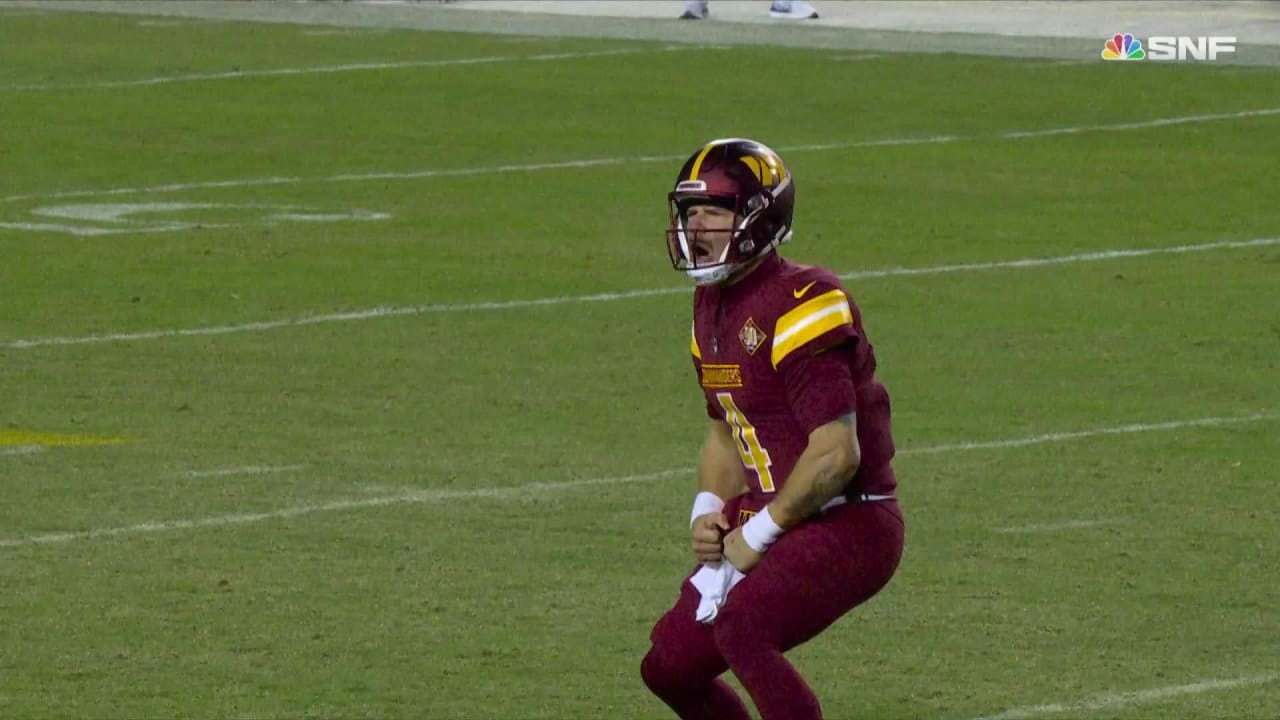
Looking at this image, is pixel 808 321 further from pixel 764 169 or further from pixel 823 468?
pixel 764 169

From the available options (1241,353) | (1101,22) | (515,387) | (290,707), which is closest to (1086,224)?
(1241,353)

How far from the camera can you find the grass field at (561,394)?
843cm

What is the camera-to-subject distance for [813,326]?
614cm

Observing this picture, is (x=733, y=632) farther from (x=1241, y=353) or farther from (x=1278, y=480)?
(x=1241, y=353)

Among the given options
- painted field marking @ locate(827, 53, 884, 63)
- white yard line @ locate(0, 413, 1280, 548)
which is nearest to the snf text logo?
painted field marking @ locate(827, 53, 884, 63)

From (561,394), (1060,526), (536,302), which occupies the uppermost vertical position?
(1060,526)

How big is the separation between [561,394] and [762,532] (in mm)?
6232

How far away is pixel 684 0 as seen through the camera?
34344mm

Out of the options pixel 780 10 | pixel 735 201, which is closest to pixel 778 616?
pixel 735 201

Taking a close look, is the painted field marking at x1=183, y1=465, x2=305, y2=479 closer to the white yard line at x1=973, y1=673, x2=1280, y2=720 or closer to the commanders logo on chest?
the white yard line at x1=973, y1=673, x2=1280, y2=720

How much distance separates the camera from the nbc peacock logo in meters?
27.1

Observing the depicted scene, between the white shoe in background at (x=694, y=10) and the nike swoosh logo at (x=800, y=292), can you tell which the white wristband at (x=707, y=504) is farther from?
the white shoe in background at (x=694, y=10)

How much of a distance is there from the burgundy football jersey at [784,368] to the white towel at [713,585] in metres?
0.19

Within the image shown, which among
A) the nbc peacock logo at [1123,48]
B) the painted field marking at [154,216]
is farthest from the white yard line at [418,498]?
the nbc peacock logo at [1123,48]
